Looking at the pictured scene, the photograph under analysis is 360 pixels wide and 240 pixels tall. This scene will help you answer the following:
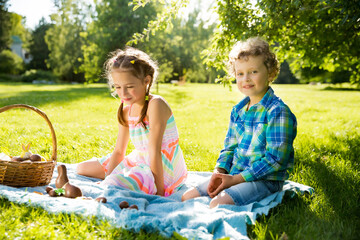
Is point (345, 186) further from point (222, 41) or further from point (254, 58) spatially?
point (222, 41)

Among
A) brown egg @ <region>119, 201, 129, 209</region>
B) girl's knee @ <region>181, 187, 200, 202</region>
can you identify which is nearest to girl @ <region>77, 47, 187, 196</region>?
girl's knee @ <region>181, 187, 200, 202</region>

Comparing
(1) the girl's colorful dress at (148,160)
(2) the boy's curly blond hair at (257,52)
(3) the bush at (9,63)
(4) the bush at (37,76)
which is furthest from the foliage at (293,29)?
(3) the bush at (9,63)

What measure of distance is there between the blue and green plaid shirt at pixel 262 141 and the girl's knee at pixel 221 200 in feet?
0.68

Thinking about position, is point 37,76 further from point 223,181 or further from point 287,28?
point 223,181

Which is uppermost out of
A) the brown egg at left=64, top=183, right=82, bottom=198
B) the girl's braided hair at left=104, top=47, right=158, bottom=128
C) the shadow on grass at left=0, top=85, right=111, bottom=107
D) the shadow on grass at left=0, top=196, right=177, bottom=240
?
the girl's braided hair at left=104, top=47, right=158, bottom=128

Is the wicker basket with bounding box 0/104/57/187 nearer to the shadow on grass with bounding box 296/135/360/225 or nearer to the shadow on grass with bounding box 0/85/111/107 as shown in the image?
the shadow on grass with bounding box 296/135/360/225

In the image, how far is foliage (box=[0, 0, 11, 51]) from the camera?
2838 cm

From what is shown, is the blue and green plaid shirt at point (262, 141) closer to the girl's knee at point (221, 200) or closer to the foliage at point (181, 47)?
the girl's knee at point (221, 200)

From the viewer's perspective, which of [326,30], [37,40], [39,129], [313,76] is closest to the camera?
[326,30]

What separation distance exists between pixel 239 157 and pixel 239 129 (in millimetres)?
243

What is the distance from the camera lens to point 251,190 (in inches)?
93.5

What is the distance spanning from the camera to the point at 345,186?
2727 mm

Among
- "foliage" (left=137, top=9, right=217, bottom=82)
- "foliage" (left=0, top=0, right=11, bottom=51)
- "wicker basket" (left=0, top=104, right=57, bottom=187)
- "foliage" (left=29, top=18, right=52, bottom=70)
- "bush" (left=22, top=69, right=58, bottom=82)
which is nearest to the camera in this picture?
"wicker basket" (left=0, top=104, right=57, bottom=187)

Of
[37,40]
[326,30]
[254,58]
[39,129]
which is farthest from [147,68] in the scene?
[37,40]
